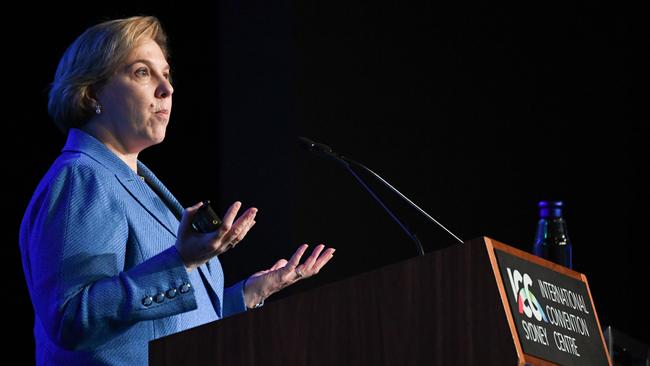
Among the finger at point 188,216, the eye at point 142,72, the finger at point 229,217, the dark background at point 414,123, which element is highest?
the eye at point 142,72

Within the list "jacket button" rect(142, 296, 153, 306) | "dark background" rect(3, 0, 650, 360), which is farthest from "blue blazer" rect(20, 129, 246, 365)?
"dark background" rect(3, 0, 650, 360)

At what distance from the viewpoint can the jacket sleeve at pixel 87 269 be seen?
174 centimetres

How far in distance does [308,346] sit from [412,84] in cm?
273

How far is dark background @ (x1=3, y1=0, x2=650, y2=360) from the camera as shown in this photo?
12.2ft

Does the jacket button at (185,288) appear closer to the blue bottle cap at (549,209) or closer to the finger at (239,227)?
the finger at (239,227)

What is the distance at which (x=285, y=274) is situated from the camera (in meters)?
2.22

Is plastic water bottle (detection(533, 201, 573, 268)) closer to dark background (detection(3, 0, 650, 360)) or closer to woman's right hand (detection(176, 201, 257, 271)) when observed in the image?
dark background (detection(3, 0, 650, 360))

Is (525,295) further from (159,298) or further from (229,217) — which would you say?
(159,298)

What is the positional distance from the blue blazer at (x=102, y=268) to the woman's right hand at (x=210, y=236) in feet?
0.11

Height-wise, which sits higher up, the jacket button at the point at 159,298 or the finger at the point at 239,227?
the finger at the point at 239,227

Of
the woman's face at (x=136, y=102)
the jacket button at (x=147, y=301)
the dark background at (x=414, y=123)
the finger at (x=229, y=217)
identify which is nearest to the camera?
the finger at (x=229, y=217)

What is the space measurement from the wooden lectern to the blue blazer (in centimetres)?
15

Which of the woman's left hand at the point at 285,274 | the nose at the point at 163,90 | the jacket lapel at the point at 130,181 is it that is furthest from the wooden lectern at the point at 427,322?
the nose at the point at 163,90

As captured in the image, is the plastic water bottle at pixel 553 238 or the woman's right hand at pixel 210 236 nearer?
the woman's right hand at pixel 210 236
